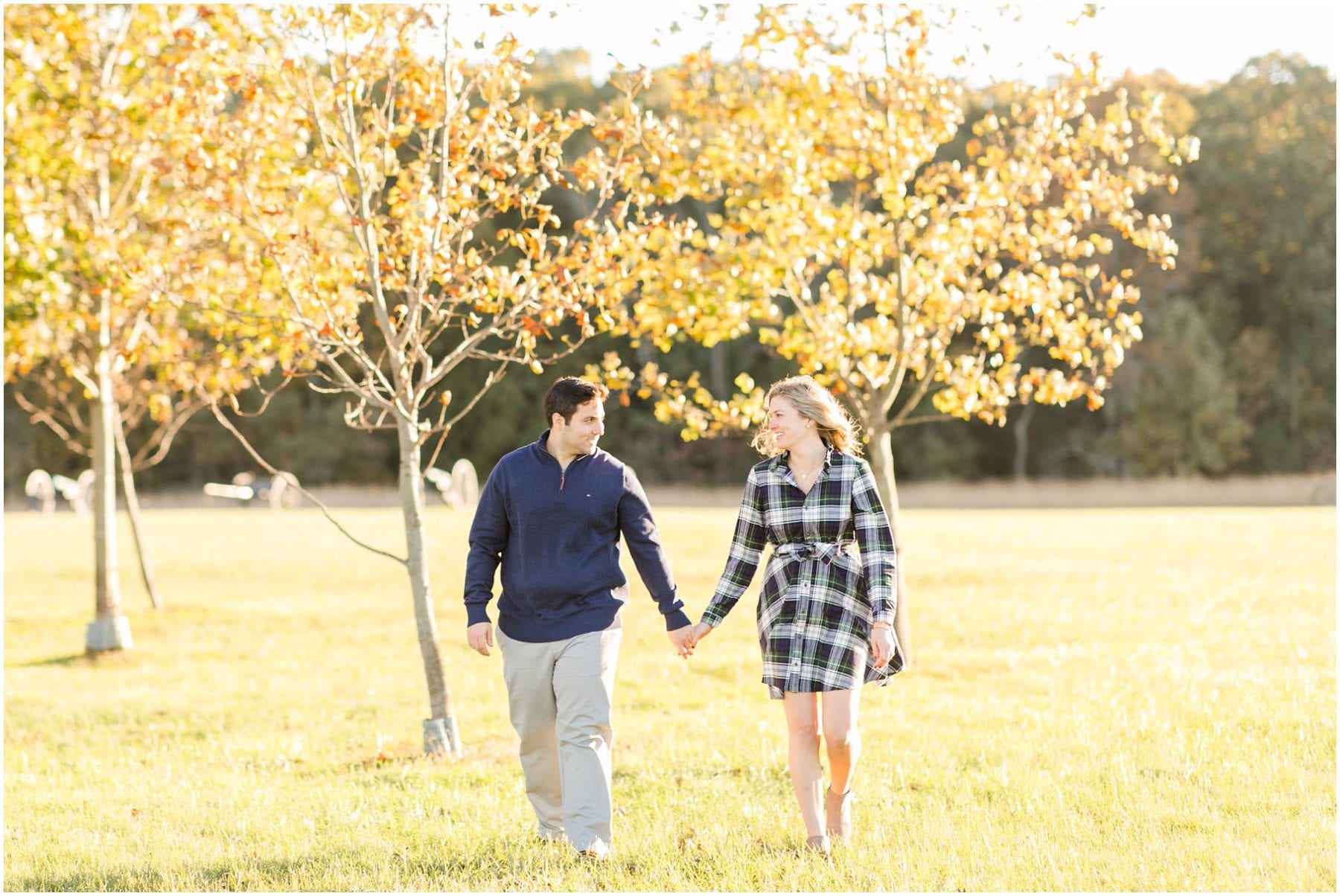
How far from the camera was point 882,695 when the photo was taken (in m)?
10.3

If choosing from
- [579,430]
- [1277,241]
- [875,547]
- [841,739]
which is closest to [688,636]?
[841,739]

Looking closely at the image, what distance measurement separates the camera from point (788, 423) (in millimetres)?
5629

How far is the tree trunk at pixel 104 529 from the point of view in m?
14.2

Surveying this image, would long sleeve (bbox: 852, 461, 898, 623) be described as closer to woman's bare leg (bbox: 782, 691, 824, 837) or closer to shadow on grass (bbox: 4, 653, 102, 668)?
woman's bare leg (bbox: 782, 691, 824, 837)

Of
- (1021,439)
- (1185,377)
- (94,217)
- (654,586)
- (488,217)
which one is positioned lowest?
(1021,439)

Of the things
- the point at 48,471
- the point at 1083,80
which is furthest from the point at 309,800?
the point at 48,471

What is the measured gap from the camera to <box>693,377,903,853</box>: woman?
219 inches

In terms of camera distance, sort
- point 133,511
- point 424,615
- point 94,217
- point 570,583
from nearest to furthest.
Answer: point 570,583
point 424,615
point 94,217
point 133,511

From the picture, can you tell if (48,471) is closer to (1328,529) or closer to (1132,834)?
(1328,529)

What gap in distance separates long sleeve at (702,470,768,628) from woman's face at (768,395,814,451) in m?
0.22

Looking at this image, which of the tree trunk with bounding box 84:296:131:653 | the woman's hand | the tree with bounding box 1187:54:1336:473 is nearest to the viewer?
the woman's hand

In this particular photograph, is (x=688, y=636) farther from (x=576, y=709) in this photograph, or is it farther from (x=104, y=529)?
(x=104, y=529)

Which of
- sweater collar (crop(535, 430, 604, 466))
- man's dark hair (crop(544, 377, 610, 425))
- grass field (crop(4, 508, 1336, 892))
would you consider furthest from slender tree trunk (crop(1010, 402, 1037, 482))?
man's dark hair (crop(544, 377, 610, 425))

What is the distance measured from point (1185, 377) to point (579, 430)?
136ft
